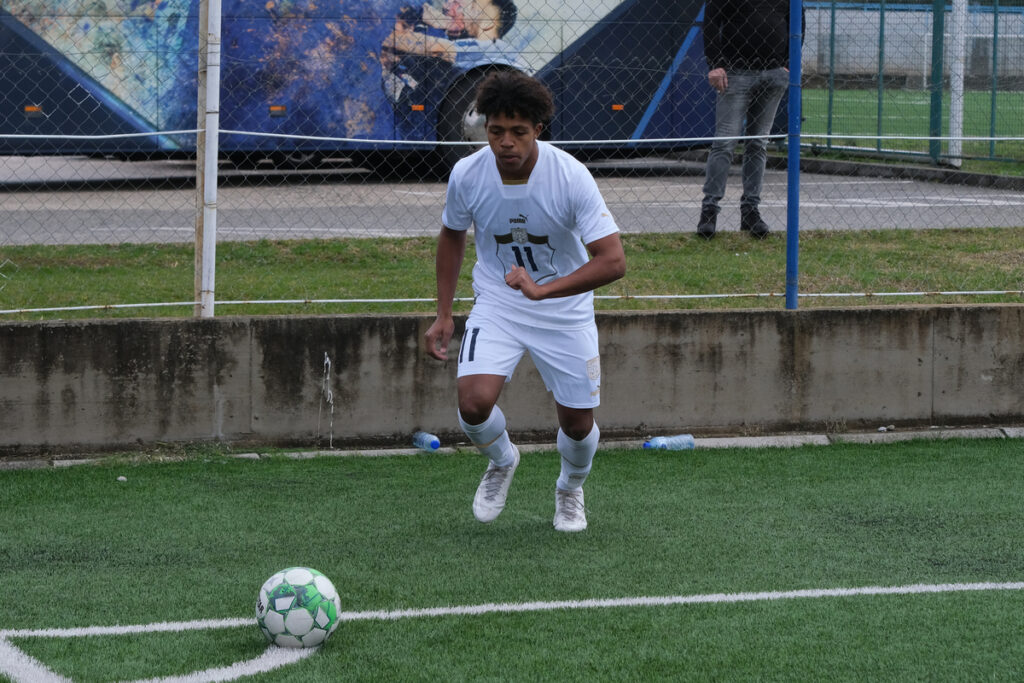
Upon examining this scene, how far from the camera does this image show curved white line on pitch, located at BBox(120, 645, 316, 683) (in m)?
3.95

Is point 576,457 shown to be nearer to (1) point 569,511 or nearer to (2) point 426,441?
(1) point 569,511

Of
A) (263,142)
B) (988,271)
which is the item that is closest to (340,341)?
(988,271)

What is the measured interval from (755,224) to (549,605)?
5713 millimetres

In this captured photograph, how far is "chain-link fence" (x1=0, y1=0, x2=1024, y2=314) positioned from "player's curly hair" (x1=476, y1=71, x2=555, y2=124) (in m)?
6.01

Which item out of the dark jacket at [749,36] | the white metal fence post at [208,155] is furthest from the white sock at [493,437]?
the dark jacket at [749,36]

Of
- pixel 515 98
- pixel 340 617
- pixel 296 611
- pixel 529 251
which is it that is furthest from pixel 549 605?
pixel 515 98

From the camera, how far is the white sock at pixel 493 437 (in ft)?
18.2

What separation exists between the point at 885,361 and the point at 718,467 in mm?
1368

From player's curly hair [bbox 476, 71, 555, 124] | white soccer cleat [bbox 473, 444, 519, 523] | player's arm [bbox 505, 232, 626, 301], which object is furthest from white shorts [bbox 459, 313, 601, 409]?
player's curly hair [bbox 476, 71, 555, 124]

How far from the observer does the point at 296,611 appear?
13.6ft

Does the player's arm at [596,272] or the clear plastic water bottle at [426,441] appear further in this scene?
the clear plastic water bottle at [426,441]

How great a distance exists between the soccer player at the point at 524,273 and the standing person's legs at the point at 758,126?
4.59 meters

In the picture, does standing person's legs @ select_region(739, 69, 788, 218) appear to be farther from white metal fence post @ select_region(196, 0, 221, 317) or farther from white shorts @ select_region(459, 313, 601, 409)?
white shorts @ select_region(459, 313, 601, 409)

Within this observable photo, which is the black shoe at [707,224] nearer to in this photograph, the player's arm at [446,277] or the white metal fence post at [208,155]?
the white metal fence post at [208,155]
